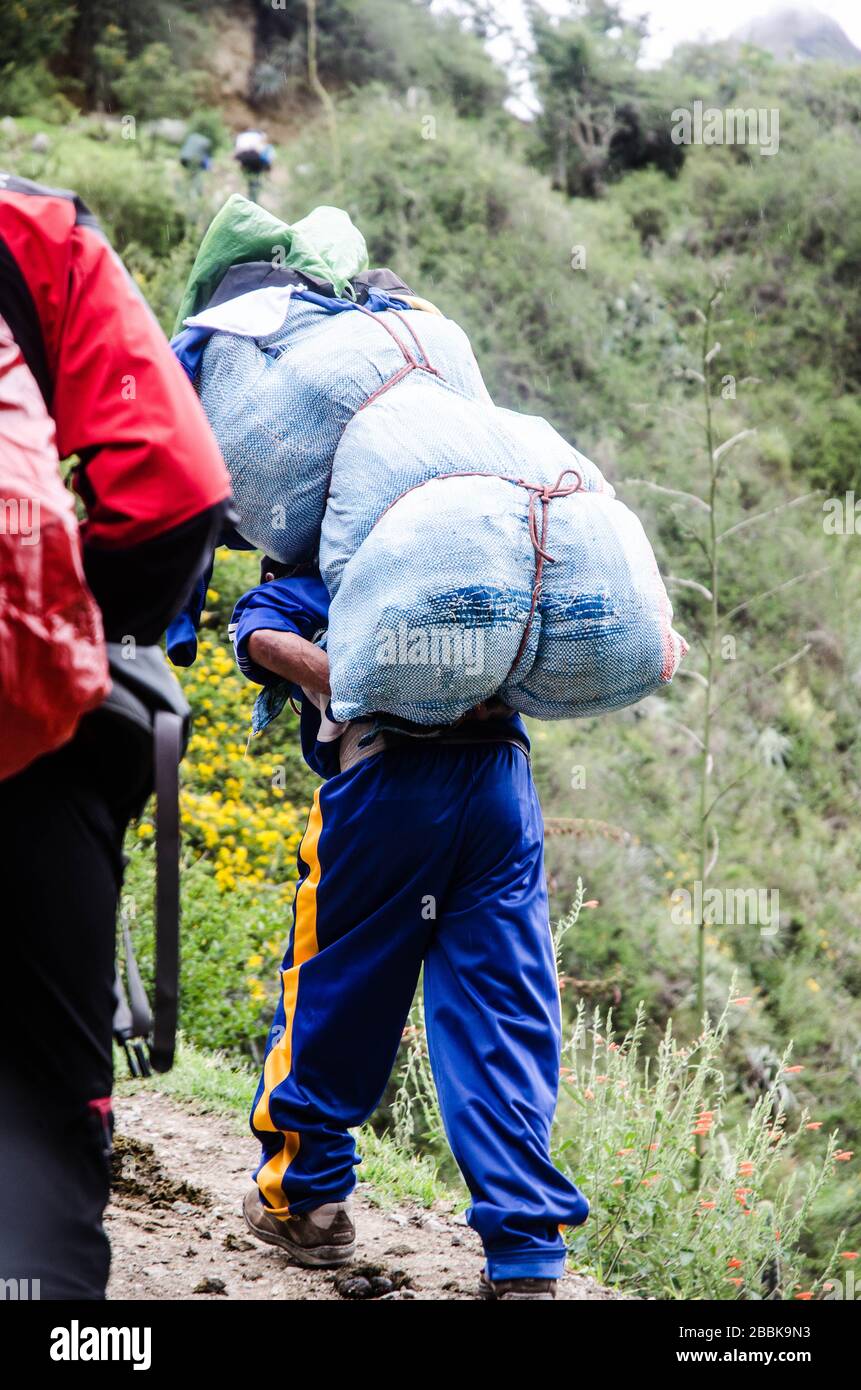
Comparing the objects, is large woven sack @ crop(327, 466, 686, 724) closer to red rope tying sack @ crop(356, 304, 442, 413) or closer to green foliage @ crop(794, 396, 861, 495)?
red rope tying sack @ crop(356, 304, 442, 413)

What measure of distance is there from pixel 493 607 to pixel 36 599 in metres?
0.97

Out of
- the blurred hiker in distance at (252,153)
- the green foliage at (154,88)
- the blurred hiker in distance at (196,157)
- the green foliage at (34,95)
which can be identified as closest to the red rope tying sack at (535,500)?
the blurred hiker in distance at (252,153)

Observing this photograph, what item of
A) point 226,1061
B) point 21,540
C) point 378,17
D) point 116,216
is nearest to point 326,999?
point 21,540

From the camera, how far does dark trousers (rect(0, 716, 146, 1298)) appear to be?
1.77 metres

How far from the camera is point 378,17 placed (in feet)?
42.1

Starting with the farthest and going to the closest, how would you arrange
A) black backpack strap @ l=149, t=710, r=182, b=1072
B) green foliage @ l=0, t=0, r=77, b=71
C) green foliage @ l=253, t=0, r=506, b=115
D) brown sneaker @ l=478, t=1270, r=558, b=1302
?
green foliage @ l=253, t=0, r=506, b=115 → green foliage @ l=0, t=0, r=77, b=71 → brown sneaker @ l=478, t=1270, r=558, b=1302 → black backpack strap @ l=149, t=710, r=182, b=1072

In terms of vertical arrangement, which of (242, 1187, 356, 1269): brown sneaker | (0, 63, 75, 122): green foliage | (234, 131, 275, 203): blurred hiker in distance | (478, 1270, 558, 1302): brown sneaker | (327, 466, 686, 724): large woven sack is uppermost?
(0, 63, 75, 122): green foliage

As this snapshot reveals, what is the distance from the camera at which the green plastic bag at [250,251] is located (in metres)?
2.97

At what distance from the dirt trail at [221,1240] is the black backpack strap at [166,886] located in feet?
3.60

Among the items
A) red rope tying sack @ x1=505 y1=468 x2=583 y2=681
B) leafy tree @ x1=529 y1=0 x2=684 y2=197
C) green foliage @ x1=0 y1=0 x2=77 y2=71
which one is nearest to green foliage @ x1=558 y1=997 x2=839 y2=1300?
red rope tying sack @ x1=505 y1=468 x2=583 y2=681

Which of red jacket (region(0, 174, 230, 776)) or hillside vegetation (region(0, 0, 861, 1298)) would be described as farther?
hillside vegetation (region(0, 0, 861, 1298))

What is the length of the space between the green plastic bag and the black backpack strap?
132cm

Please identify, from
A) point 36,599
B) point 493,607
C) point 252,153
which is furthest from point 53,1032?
point 252,153

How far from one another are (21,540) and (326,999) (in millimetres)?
1405
